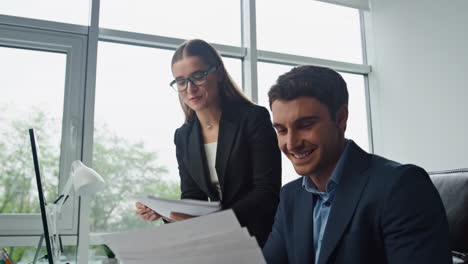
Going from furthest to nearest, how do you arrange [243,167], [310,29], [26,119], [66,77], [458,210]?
[310,29]
[66,77]
[26,119]
[243,167]
[458,210]

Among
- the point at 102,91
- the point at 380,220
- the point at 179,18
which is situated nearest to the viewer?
the point at 380,220

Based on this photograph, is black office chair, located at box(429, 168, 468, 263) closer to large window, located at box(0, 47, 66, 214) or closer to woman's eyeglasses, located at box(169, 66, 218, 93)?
woman's eyeglasses, located at box(169, 66, 218, 93)

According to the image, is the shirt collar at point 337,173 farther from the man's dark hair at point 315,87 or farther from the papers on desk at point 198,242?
the papers on desk at point 198,242

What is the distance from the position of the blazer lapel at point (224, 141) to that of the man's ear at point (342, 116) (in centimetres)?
59

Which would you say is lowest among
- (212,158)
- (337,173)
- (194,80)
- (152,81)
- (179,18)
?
(337,173)

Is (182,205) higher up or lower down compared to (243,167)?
lower down

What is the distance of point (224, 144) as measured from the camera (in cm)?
163

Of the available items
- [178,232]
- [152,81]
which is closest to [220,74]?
[178,232]

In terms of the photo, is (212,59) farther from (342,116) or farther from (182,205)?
(182,205)

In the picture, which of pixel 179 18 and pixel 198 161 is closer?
pixel 198 161

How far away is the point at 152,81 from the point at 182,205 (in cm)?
211

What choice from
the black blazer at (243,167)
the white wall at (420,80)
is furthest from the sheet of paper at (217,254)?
the white wall at (420,80)

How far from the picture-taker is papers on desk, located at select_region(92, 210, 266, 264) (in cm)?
64

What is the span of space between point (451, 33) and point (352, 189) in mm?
2608
